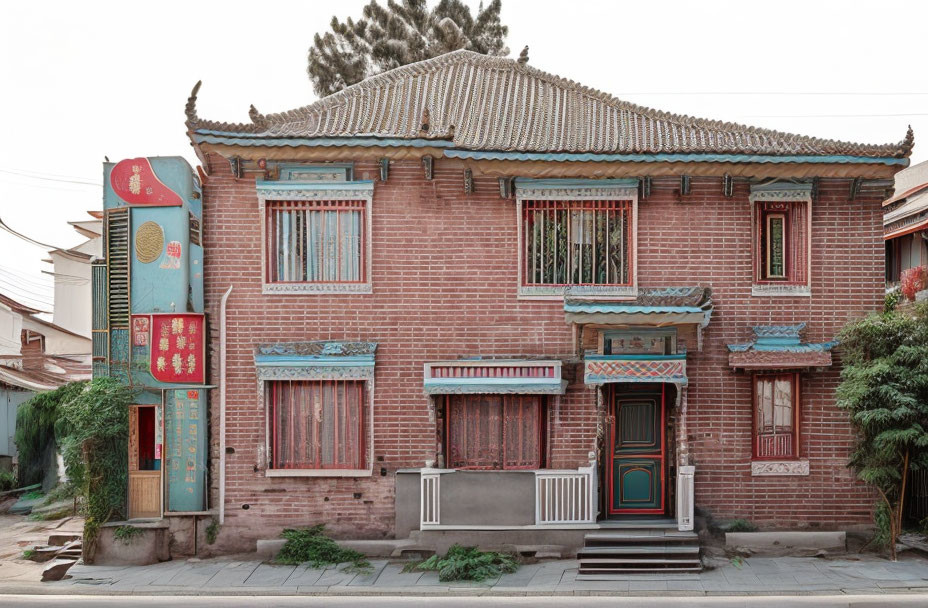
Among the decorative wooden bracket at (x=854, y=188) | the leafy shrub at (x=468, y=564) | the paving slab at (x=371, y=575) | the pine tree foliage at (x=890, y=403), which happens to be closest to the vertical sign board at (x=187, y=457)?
the paving slab at (x=371, y=575)

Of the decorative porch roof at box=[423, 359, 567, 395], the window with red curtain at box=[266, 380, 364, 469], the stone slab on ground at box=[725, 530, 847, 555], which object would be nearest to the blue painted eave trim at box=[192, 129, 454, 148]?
the decorative porch roof at box=[423, 359, 567, 395]

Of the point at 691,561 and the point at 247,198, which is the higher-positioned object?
the point at 247,198

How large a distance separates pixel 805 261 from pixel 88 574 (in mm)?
11704

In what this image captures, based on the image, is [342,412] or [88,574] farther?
[342,412]

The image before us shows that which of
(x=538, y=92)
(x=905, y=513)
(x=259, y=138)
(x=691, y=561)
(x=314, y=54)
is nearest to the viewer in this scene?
(x=691, y=561)

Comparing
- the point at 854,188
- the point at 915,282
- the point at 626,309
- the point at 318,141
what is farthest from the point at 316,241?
the point at 915,282

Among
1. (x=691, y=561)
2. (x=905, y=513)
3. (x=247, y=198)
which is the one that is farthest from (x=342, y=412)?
(x=905, y=513)

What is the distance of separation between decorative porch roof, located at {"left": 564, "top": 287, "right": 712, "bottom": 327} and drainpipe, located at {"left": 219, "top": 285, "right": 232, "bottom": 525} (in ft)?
17.3

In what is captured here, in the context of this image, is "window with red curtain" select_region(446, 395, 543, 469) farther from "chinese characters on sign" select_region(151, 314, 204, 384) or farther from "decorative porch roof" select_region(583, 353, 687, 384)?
"chinese characters on sign" select_region(151, 314, 204, 384)

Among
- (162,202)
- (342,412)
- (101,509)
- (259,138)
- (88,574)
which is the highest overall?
(259,138)

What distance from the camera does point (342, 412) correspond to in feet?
41.0

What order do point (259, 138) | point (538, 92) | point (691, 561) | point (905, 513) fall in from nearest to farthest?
1. point (691, 561)
2. point (259, 138)
3. point (905, 513)
4. point (538, 92)

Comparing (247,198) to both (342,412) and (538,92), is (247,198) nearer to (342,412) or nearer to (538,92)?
(342,412)

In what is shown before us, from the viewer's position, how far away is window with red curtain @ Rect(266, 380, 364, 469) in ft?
40.8
